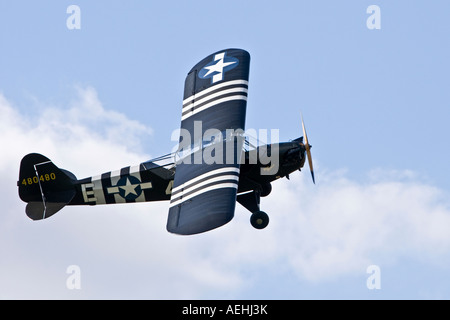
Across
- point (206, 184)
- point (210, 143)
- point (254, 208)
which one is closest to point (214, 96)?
point (210, 143)

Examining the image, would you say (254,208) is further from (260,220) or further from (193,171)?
(193,171)

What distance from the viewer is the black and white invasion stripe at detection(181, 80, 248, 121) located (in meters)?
29.9

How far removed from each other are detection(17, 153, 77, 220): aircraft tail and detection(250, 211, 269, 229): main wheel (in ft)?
17.6

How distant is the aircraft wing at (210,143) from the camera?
25.1 m

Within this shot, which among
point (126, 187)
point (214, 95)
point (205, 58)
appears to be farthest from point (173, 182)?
point (205, 58)

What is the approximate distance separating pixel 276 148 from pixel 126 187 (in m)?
4.47

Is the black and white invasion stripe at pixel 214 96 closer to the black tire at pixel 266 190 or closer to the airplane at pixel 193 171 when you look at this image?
the airplane at pixel 193 171

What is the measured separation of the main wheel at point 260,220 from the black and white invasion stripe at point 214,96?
398 cm

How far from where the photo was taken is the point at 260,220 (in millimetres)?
27719

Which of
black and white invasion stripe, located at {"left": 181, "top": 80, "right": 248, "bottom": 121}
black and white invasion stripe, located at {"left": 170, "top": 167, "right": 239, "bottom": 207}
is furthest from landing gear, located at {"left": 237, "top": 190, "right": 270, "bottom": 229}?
black and white invasion stripe, located at {"left": 181, "top": 80, "right": 248, "bottom": 121}

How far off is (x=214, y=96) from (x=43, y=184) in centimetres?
578

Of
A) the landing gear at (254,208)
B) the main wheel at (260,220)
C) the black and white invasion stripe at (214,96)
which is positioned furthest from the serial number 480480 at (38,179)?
the main wheel at (260,220)

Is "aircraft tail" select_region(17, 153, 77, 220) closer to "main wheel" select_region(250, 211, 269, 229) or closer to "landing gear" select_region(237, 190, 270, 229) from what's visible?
"landing gear" select_region(237, 190, 270, 229)
